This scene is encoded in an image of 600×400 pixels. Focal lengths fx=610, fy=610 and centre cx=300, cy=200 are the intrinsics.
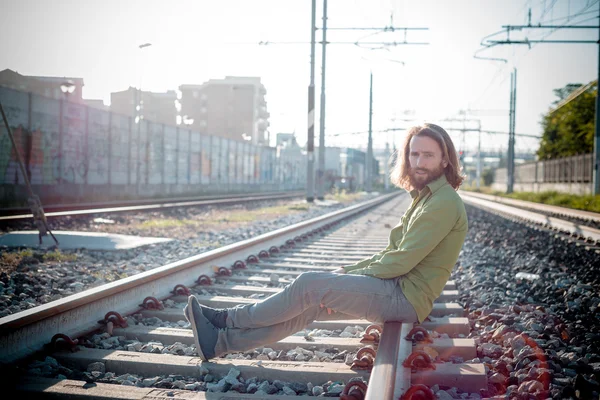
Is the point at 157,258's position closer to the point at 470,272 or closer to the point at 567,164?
the point at 470,272

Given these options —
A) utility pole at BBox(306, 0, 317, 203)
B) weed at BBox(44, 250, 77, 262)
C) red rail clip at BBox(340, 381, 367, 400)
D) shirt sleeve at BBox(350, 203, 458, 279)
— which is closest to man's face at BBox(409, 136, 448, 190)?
shirt sleeve at BBox(350, 203, 458, 279)

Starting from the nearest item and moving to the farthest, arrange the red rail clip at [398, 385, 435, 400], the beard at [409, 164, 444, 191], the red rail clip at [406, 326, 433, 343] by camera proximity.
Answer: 1. the red rail clip at [398, 385, 435, 400]
2. the beard at [409, 164, 444, 191]
3. the red rail clip at [406, 326, 433, 343]

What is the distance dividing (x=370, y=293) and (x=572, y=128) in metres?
54.4

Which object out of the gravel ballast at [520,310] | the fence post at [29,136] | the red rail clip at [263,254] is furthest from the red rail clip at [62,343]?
the fence post at [29,136]

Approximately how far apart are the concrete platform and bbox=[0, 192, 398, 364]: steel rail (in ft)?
8.27

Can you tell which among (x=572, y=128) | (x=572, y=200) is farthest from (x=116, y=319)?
(x=572, y=128)

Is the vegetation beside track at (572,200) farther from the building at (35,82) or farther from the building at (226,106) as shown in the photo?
the building at (226,106)

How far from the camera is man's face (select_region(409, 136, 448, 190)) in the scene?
3469 mm

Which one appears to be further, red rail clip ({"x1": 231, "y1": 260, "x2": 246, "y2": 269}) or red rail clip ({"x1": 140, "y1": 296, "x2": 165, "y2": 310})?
red rail clip ({"x1": 231, "y1": 260, "x2": 246, "y2": 269})

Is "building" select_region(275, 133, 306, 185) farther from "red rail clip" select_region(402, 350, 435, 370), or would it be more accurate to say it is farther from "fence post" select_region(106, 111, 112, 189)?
"red rail clip" select_region(402, 350, 435, 370)

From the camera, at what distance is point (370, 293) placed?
326 cm

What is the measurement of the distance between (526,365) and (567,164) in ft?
111

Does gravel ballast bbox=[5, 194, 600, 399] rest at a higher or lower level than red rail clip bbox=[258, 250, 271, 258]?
lower

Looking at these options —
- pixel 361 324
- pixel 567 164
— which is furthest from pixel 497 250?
pixel 567 164
